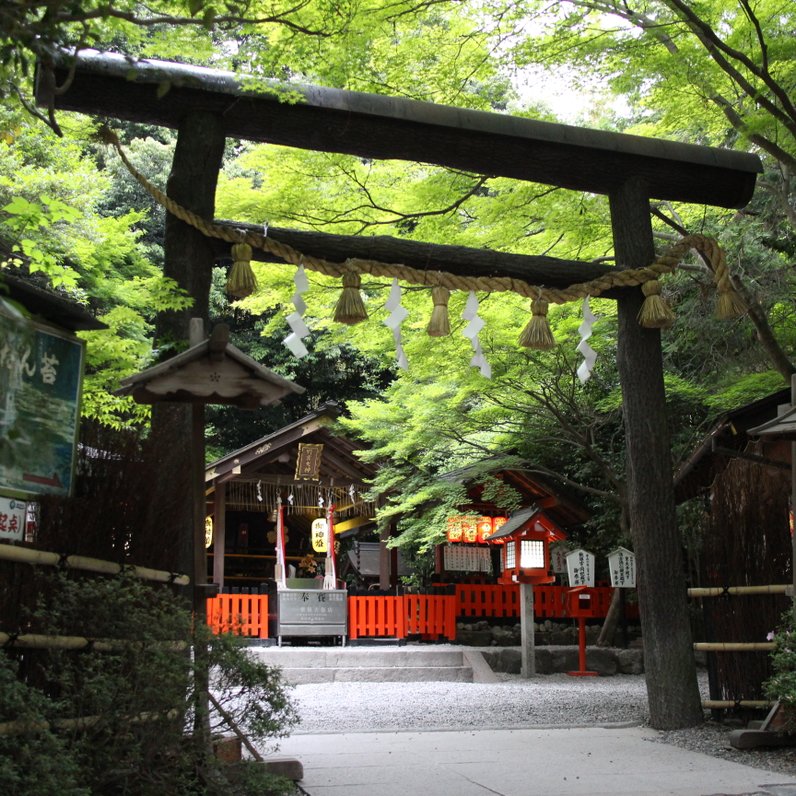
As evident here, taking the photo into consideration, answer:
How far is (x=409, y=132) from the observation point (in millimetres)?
7855

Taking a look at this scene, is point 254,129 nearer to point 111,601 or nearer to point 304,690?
point 111,601

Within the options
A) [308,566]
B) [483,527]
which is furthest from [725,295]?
[308,566]

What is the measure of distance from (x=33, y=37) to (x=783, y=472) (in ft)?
22.9

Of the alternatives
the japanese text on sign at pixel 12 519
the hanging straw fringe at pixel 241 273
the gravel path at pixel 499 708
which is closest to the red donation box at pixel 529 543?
the gravel path at pixel 499 708

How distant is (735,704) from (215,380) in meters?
5.35

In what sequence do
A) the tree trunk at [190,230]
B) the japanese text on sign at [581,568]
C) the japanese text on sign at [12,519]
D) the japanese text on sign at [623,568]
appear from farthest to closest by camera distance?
the japanese text on sign at [581,568], the japanese text on sign at [623,568], the tree trunk at [190,230], the japanese text on sign at [12,519]

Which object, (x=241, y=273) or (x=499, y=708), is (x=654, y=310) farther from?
(x=499, y=708)

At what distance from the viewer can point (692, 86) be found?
1013 cm

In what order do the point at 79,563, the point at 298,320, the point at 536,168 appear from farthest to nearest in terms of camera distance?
the point at 536,168 → the point at 298,320 → the point at 79,563

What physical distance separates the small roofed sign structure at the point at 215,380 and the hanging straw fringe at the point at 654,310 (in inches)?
156

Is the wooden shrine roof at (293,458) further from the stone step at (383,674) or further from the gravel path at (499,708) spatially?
the gravel path at (499,708)

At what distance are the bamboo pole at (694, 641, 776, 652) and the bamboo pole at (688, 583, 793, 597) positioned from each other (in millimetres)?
399

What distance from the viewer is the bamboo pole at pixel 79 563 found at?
13.3 ft

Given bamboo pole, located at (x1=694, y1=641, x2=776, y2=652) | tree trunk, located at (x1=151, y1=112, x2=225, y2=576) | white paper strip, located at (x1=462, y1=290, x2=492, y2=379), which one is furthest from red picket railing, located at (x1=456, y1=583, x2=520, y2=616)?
tree trunk, located at (x1=151, y1=112, x2=225, y2=576)
